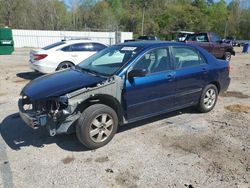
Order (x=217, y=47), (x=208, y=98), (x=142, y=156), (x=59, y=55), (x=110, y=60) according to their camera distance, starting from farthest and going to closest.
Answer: (x=217, y=47) → (x=59, y=55) → (x=208, y=98) → (x=110, y=60) → (x=142, y=156)

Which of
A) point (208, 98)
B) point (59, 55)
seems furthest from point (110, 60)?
point (59, 55)

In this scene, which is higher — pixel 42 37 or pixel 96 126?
pixel 42 37

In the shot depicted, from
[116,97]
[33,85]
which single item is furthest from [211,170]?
[33,85]

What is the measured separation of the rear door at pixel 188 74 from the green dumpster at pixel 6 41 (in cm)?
1529

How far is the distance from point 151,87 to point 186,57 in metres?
1.21

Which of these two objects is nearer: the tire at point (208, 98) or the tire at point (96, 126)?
the tire at point (96, 126)

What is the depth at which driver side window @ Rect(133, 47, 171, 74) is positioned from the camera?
4383 millimetres

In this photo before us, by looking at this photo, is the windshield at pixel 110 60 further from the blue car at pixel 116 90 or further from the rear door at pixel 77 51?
the rear door at pixel 77 51

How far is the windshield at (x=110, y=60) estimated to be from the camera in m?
4.35

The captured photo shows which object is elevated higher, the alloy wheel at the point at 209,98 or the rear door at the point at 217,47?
the rear door at the point at 217,47

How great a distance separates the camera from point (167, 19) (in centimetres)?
5719

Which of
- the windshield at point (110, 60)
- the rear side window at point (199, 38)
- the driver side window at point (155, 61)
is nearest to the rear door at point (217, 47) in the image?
the rear side window at point (199, 38)

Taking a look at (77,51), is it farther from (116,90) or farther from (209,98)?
(116,90)

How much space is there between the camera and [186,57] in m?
5.09
